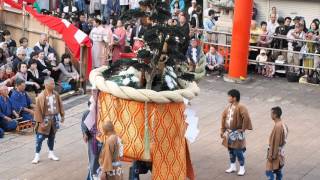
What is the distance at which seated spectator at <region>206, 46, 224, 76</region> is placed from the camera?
69.9 ft

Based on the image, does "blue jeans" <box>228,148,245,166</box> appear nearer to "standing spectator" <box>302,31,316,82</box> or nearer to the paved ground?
the paved ground

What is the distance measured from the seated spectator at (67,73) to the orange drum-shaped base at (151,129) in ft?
22.3

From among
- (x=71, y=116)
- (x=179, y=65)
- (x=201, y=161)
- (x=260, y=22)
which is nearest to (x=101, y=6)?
(x=260, y=22)

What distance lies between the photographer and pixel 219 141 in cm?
1600

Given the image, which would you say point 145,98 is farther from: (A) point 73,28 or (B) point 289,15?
(B) point 289,15

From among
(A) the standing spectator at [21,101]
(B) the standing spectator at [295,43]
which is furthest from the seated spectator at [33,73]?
(B) the standing spectator at [295,43]

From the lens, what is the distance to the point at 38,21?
66.2 ft

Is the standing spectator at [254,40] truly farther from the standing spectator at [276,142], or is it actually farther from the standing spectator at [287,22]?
the standing spectator at [276,142]

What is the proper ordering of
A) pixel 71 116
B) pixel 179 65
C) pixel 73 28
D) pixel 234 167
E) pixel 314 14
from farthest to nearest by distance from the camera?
pixel 314 14 → pixel 73 28 → pixel 71 116 → pixel 234 167 → pixel 179 65

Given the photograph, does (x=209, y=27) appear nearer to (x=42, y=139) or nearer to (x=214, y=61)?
(x=214, y=61)

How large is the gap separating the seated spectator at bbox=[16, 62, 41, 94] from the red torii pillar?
5.57 meters

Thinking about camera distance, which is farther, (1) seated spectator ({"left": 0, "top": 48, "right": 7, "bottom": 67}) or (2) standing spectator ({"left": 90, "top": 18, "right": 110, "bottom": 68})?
(2) standing spectator ({"left": 90, "top": 18, "right": 110, "bottom": 68})

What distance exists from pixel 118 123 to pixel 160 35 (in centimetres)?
150

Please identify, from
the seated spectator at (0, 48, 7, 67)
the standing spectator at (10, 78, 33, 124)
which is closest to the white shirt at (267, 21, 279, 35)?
the seated spectator at (0, 48, 7, 67)
